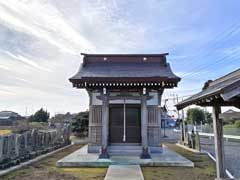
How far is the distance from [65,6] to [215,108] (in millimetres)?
6935

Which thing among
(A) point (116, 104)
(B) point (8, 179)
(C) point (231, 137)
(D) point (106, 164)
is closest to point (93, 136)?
(A) point (116, 104)

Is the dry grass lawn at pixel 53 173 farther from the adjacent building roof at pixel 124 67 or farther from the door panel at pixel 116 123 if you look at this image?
the adjacent building roof at pixel 124 67

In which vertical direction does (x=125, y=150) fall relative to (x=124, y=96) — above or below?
below

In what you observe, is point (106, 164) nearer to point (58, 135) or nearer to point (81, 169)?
point (81, 169)

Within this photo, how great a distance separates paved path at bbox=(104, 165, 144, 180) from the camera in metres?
6.88

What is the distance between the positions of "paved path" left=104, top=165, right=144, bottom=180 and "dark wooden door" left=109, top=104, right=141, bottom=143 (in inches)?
123

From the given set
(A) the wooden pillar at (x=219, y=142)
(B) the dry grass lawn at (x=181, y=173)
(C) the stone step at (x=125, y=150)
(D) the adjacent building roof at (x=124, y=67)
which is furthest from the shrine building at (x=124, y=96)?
(A) the wooden pillar at (x=219, y=142)

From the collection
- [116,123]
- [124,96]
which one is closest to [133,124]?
[116,123]

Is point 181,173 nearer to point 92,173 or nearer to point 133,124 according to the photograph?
point 92,173

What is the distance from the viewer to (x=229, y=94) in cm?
352

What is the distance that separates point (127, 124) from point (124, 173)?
177 inches

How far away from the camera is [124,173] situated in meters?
7.41

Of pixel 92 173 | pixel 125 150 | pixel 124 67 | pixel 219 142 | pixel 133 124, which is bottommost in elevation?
pixel 92 173

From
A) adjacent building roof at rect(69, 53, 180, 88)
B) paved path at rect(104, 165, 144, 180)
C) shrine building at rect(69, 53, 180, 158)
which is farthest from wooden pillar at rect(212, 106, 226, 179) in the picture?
adjacent building roof at rect(69, 53, 180, 88)
